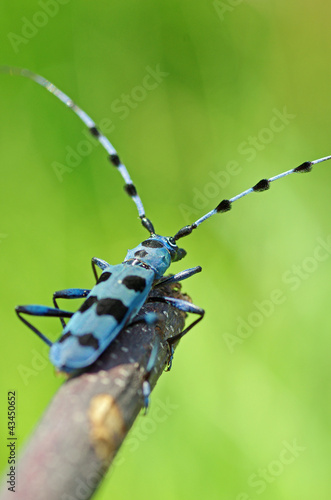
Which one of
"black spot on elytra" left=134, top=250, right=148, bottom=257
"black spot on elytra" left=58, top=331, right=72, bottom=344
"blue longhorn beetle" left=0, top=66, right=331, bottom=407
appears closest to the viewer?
"blue longhorn beetle" left=0, top=66, right=331, bottom=407

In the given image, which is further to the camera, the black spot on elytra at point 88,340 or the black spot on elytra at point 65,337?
the black spot on elytra at point 65,337

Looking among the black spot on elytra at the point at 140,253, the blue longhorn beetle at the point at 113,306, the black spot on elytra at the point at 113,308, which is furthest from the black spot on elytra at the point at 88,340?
the black spot on elytra at the point at 140,253

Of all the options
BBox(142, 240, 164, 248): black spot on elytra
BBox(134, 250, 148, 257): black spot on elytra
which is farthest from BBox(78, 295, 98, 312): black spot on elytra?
BBox(142, 240, 164, 248): black spot on elytra

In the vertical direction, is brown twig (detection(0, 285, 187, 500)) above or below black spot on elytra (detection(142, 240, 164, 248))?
below

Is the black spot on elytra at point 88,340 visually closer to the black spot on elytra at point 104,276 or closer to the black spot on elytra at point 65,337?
the black spot on elytra at point 65,337

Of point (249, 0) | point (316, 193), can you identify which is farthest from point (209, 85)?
point (316, 193)

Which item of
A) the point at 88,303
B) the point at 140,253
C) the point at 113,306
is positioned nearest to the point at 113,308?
the point at 113,306

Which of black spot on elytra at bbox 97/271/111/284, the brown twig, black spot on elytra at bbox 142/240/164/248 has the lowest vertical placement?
the brown twig

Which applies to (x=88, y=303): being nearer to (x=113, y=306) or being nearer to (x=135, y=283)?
A: (x=113, y=306)

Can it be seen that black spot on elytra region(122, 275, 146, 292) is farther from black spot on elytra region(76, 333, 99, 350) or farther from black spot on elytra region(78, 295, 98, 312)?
black spot on elytra region(76, 333, 99, 350)
